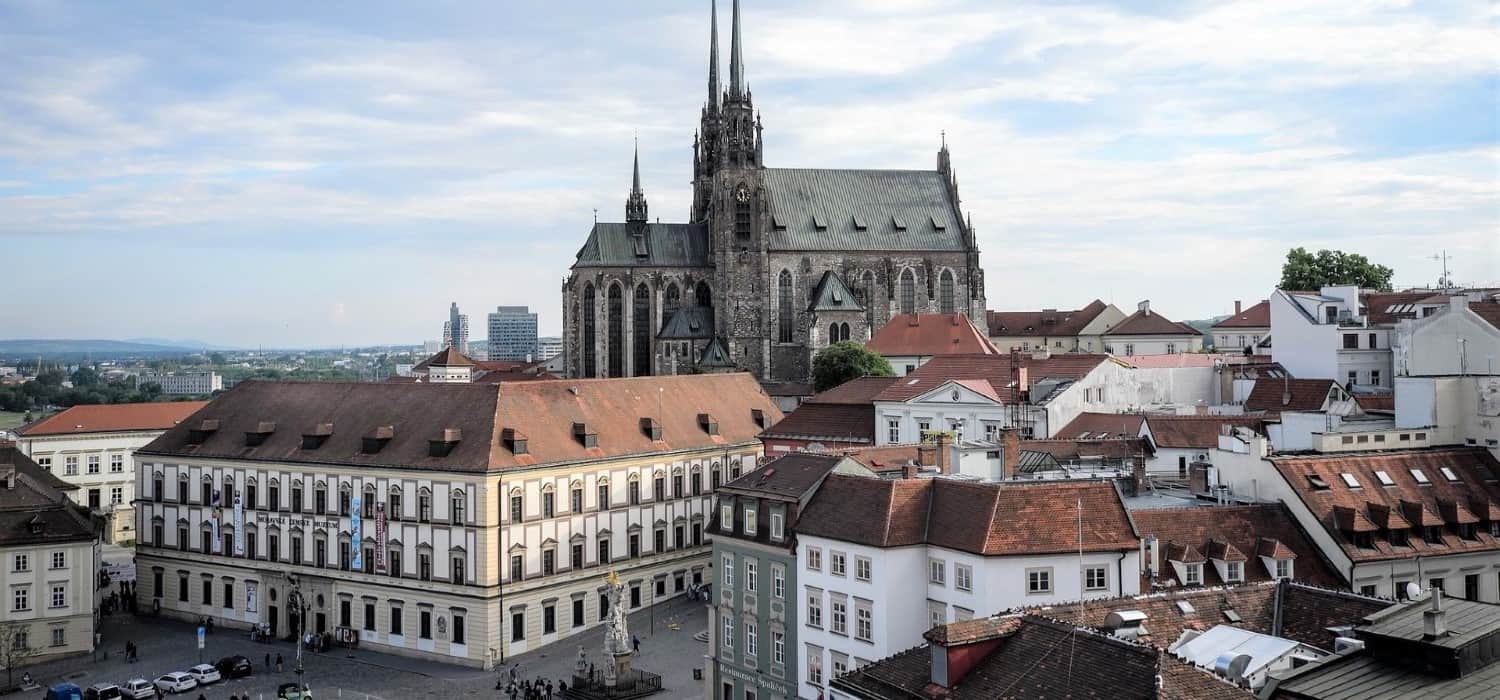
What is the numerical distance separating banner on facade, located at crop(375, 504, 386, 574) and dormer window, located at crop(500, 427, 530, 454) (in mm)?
6724

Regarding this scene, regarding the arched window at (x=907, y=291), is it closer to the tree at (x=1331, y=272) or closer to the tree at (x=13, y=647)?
the tree at (x=1331, y=272)

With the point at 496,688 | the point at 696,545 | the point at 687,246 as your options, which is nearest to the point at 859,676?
the point at 496,688

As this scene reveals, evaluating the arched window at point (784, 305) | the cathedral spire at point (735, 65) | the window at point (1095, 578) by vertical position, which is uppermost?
the cathedral spire at point (735, 65)

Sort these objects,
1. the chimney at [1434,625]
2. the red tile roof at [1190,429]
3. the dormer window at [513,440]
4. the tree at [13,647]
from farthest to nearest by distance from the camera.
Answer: the dormer window at [513,440] → the tree at [13,647] → the red tile roof at [1190,429] → the chimney at [1434,625]

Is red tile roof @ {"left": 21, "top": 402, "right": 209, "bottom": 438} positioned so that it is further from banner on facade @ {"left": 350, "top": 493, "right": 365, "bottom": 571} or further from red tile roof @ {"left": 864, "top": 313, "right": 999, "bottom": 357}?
red tile roof @ {"left": 864, "top": 313, "right": 999, "bottom": 357}

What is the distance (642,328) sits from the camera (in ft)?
440

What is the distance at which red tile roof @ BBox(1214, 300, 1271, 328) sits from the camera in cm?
12688

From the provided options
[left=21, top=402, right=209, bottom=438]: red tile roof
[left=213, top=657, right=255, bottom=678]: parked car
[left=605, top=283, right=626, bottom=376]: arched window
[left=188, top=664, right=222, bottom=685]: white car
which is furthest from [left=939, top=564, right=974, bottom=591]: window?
[left=605, top=283, right=626, bottom=376]: arched window

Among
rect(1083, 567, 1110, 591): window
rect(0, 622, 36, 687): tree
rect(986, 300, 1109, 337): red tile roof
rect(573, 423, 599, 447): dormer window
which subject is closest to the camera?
rect(1083, 567, 1110, 591): window

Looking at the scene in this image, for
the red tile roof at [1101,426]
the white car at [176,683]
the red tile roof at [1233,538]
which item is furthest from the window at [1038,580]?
the white car at [176,683]

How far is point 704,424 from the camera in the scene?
7706 centimetres

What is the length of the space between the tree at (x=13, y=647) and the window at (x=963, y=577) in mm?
44157

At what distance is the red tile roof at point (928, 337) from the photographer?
112188 millimetres

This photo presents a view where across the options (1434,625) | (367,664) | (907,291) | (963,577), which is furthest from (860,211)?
(1434,625)
